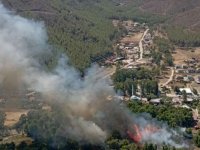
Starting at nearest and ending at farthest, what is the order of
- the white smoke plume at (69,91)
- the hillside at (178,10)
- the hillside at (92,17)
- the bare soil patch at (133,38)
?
the white smoke plume at (69,91), the hillside at (92,17), the bare soil patch at (133,38), the hillside at (178,10)

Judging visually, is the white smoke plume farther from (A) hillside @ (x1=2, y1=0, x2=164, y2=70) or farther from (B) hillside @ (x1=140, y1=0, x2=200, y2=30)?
(B) hillside @ (x1=140, y1=0, x2=200, y2=30)

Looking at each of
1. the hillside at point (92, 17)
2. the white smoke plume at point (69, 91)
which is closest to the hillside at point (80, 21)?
the hillside at point (92, 17)

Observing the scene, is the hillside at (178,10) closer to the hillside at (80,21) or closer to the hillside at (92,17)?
the hillside at (92,17)

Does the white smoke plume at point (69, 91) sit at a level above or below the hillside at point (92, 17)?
below

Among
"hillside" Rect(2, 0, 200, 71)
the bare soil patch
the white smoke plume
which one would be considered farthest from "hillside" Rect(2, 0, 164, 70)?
the white smoke plume

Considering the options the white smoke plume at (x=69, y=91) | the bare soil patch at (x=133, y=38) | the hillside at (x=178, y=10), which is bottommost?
the white smoke plume at (x=69, y=91)

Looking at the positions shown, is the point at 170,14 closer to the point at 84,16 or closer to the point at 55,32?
the point at 84,16

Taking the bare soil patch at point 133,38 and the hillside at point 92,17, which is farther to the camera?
the bare soil patch at point 133,38

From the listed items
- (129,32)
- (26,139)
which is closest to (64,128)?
(26,139)
